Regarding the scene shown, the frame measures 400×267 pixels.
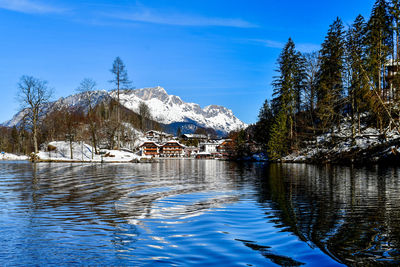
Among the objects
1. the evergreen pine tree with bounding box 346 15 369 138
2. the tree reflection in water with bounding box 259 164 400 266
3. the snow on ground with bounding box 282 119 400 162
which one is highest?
the evergreen pine tree with bounding box 346 15 369 138

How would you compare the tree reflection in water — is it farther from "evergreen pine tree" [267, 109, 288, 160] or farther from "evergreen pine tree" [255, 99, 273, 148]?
"evergreen pine tree" [255, 99, 273, 148]

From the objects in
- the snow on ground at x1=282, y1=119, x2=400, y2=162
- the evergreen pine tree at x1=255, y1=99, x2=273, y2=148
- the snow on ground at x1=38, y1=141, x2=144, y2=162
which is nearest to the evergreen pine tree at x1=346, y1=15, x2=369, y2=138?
the snow on ground at x1=282, y1=119, x2=400, y2=162

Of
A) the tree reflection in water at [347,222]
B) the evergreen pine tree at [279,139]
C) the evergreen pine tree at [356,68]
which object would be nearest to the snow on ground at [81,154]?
the evergreen pine tree at [279,139]

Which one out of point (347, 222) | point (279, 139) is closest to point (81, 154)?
point (279, 139)

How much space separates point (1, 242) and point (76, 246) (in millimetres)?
1788

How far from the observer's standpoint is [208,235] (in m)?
7.18

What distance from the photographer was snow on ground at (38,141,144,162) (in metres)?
54.9

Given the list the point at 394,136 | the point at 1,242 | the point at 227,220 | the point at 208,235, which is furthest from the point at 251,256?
the point at 394,136

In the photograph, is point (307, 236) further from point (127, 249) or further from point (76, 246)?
point (76, 246)

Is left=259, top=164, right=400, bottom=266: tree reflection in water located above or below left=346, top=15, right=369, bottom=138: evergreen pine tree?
below

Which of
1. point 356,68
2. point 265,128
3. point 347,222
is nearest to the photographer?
point 347,222

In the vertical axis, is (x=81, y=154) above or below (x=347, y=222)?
above

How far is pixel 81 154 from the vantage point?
59344 millimetres

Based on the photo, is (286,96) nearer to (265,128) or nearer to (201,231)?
(265,128)
